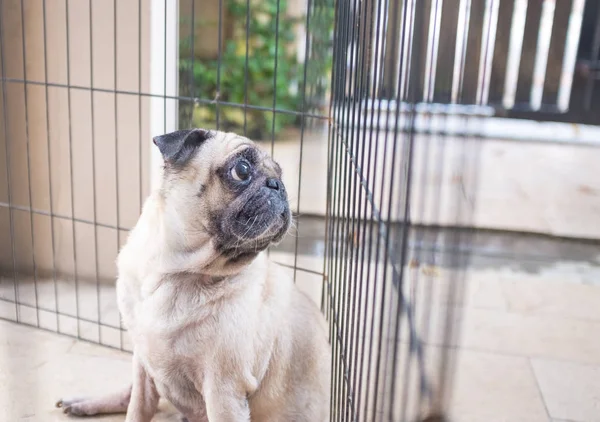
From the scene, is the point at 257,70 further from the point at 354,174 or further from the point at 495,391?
the point at 354,174

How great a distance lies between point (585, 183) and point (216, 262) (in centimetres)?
526

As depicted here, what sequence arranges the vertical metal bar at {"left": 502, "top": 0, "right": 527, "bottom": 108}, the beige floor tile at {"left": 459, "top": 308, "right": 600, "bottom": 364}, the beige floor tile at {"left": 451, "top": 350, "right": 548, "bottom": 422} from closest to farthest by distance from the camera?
the beige floor tile at {"left": 451, "top": 350, "right": 548, "bottom": 422} → the beige floor tile at {"left": 459, "top": 308, "right": 600, "bottom": 364} → the vertical metal bar at {"left": 502, "top": 0, "right": 527, "bottom": 108}

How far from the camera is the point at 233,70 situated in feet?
24.0

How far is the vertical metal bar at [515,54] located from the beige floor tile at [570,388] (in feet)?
15.7

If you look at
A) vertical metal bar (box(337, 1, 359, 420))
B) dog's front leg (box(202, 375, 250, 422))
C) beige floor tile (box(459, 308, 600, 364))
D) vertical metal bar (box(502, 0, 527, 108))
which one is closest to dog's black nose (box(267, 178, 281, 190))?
vertical metal bar (box(337, 1, 359, 420))

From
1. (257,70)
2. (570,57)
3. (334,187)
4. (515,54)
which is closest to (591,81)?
(570,57)

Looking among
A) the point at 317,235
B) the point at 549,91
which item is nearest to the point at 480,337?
the point at 317,235

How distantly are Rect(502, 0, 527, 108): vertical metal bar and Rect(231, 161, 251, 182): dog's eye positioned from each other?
605cm

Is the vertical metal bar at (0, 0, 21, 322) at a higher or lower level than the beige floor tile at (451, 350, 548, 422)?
higher

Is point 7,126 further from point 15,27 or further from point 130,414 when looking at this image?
point 130,414

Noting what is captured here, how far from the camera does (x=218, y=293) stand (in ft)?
6.98

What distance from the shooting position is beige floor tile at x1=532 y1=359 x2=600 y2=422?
9.53 ft

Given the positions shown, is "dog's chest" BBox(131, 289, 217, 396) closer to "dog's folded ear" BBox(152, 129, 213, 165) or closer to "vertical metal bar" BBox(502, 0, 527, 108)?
"dog's folded ear" BBox(152, 129, 213, 165)

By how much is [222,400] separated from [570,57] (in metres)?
7.10
